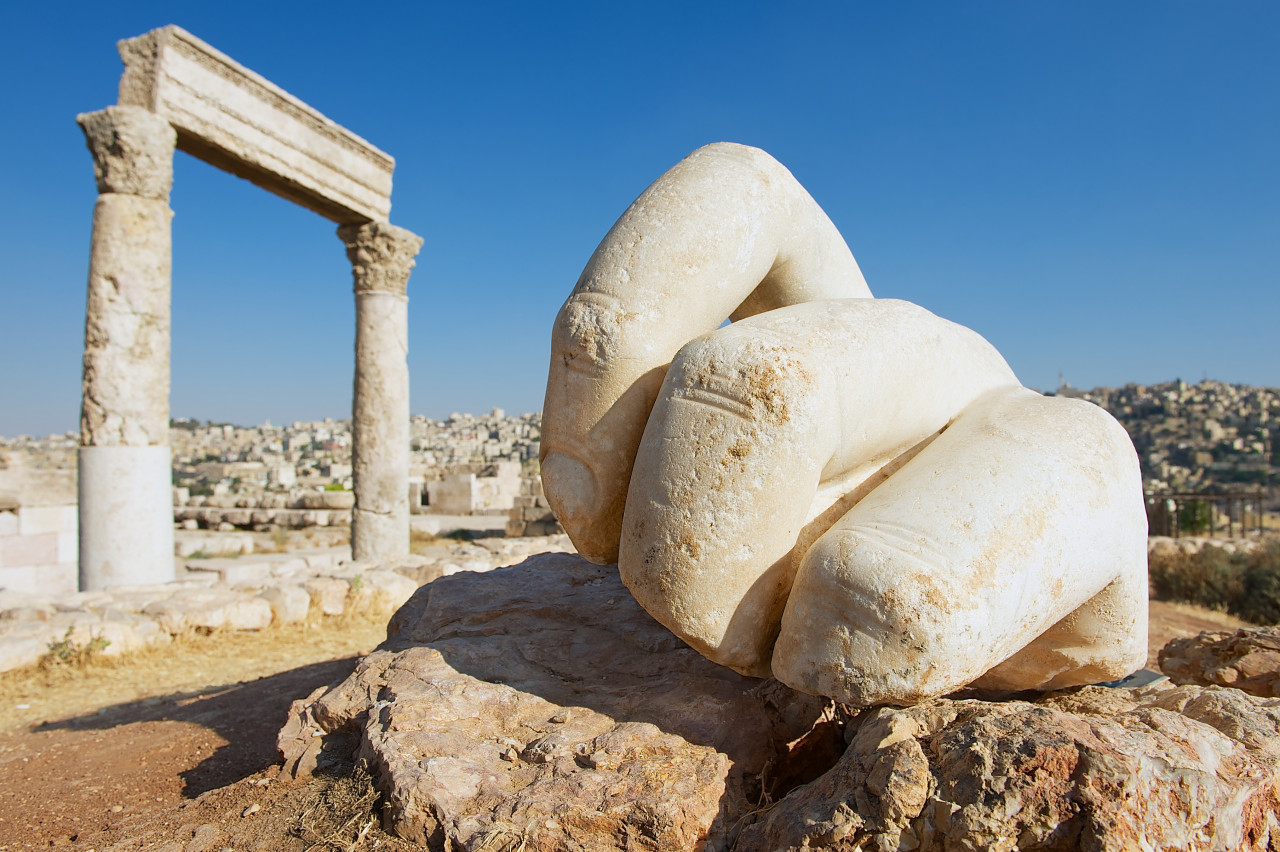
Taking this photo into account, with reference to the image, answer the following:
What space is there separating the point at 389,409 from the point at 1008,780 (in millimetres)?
9060

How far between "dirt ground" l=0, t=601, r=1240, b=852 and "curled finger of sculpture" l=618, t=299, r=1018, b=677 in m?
1.00

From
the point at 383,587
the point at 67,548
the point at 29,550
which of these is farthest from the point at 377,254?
Answer: the point at 29,550

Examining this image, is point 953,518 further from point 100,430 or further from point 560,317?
point 100,430

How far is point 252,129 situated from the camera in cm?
811

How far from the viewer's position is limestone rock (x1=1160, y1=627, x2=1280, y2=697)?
9.77ft

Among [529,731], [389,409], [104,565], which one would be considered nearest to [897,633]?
[529,731]

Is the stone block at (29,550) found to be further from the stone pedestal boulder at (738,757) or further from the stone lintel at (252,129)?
the stone pedestal boulder at (738,757)

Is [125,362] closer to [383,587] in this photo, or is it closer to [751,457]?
[383,587]

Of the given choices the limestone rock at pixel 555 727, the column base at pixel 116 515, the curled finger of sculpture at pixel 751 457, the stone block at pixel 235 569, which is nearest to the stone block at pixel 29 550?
the stone block at pixel 235 569

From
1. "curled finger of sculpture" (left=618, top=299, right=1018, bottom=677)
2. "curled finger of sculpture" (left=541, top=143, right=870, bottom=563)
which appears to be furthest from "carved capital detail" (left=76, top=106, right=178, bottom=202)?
"curled finger of sculpture" (left=618, top=299, right=1018, bottom=677)

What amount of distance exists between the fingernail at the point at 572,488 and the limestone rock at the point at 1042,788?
1.05 m

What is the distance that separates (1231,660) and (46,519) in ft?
37.4

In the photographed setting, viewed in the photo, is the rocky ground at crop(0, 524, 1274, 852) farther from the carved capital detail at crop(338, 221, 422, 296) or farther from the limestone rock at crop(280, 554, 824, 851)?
the carved capital detail at crop(338, 221, 422, 296)

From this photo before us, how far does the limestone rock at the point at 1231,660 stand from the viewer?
2977 mm
